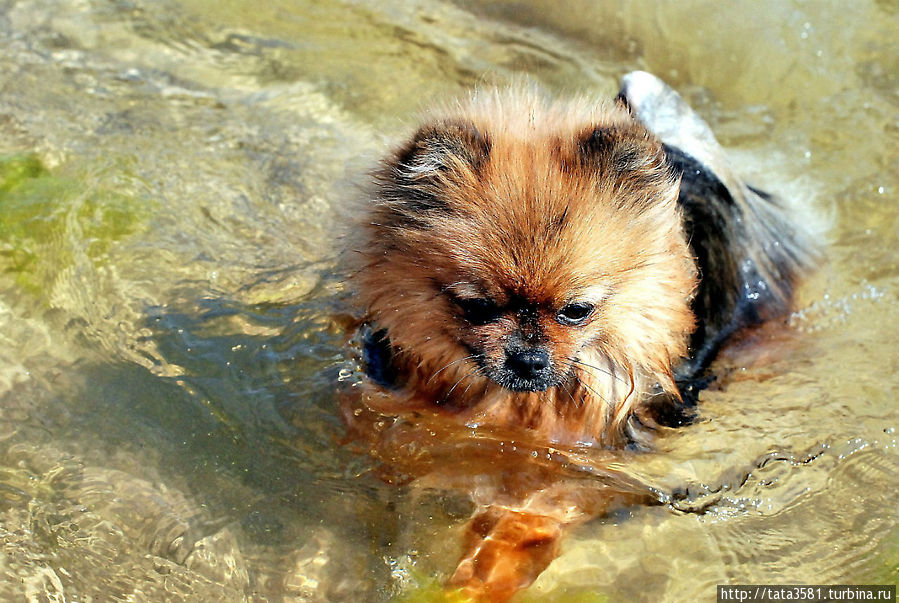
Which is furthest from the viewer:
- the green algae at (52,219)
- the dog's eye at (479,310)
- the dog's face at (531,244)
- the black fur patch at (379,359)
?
the green algae at (52,219)

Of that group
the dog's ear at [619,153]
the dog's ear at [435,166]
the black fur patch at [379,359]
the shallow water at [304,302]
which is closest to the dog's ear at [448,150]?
the dog's ear at [435,166]

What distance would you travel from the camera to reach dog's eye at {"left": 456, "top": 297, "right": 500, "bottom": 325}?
10.6 feet

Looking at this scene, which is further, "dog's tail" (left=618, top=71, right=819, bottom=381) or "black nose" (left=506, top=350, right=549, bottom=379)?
"dog's tail" (left=618, top=71, right=819, bottom=381)

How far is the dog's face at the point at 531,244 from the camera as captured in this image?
3.13 m

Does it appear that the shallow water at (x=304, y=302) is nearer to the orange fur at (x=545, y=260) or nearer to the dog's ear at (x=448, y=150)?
the orange fur at (x=545, y=260)

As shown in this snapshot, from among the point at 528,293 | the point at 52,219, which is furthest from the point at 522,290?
the point at 52,219

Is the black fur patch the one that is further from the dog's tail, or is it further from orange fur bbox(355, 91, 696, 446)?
the dog's tail

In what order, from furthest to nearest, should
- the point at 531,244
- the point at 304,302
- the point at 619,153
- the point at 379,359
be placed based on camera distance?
the point at 304,302 < the point at 379,359 < the point at 619,153 < the point at 531,244

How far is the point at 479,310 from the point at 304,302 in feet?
5.24

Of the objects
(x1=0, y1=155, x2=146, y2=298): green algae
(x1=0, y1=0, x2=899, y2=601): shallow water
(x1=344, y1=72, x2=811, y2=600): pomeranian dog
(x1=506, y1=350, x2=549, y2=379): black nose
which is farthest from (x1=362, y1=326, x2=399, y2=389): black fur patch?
(x1=0, y1=155, x2=146, y2=298): green algae

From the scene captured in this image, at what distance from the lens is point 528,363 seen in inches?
129

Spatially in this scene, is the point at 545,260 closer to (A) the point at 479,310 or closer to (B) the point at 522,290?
(B) the point at 522,290

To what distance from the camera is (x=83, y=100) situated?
580cm

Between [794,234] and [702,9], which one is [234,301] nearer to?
[794,234]
